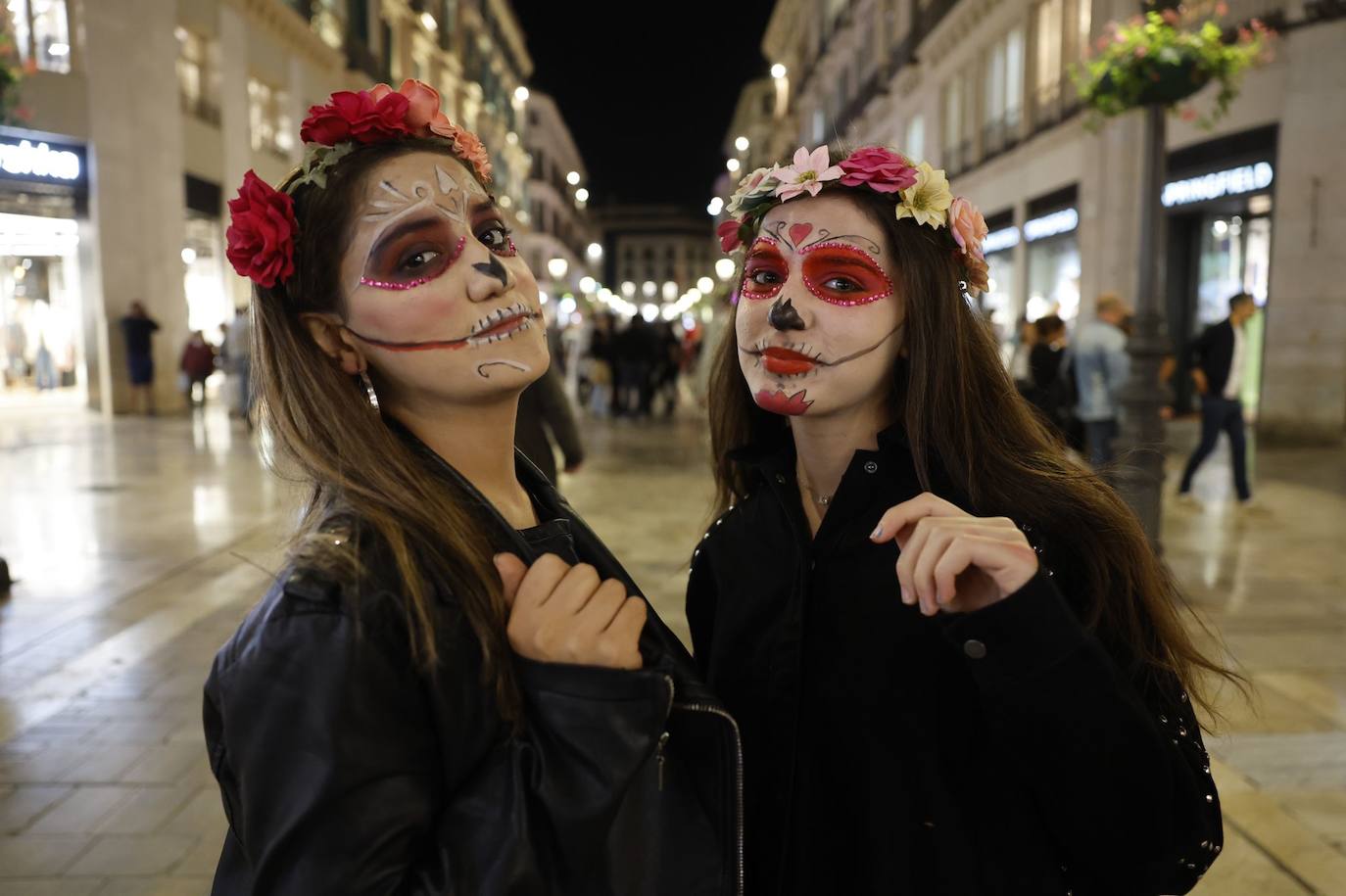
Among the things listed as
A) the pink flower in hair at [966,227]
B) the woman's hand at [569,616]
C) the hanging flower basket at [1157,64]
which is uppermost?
the hanging flower basket at [1157,64]

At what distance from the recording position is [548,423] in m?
5.39

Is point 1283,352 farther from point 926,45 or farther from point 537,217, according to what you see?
point 537,217

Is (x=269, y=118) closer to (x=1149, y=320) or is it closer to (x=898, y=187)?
(x=1149, y=320)

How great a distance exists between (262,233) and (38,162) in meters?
17.5

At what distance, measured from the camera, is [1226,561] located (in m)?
6.87

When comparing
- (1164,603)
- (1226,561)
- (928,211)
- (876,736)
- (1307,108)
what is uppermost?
(1307,108)

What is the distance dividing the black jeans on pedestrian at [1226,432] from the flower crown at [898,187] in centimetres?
802

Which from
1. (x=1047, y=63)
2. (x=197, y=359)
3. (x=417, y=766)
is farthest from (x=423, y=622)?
(x=1047, y=63)

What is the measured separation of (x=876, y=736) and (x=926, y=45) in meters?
26.5

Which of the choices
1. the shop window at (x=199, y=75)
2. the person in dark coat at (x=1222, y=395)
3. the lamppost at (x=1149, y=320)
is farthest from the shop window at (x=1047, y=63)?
the shop window at (x=199, y=75)

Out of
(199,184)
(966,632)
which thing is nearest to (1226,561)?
(966,632)

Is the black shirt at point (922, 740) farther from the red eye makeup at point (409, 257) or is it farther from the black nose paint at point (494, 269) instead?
the red eye makeup at point (409, 257)

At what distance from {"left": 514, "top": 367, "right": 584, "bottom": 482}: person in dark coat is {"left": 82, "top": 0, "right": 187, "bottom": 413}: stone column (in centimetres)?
1439

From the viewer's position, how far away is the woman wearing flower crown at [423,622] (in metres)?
1.17
